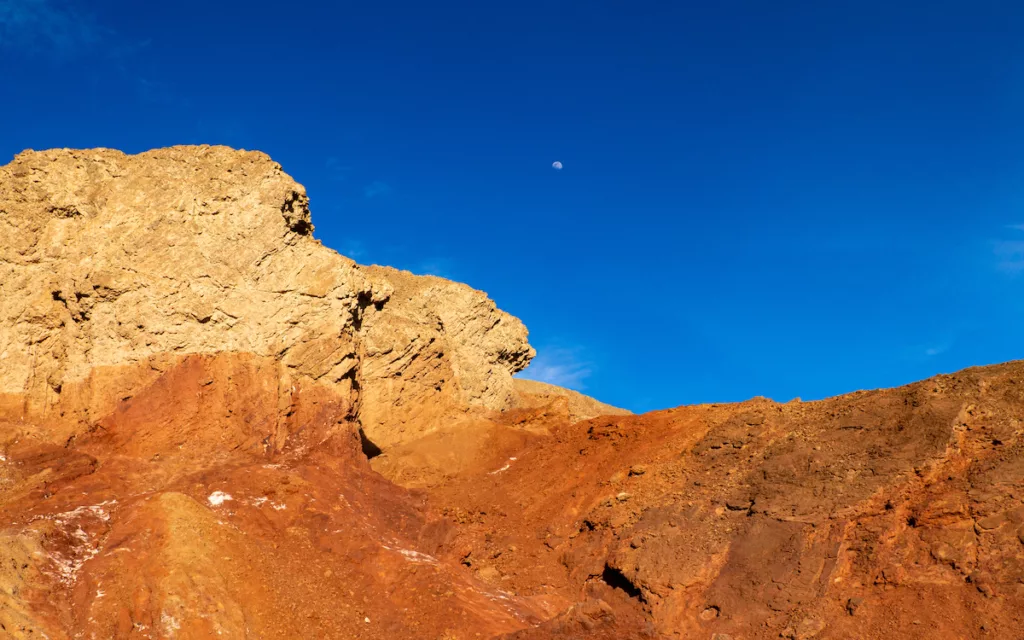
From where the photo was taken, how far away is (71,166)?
21984 mm

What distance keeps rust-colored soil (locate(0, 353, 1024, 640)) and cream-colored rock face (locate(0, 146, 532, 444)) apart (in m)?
1.12

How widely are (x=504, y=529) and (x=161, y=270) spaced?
13.0 metres

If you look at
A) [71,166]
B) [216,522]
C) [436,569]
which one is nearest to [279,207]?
[71,166]

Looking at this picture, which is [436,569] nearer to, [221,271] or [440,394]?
[221,271]

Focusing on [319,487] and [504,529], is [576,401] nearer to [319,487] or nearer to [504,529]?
[504,529]

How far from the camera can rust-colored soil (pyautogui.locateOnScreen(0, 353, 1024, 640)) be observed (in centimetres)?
1528

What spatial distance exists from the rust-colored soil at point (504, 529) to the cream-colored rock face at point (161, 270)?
1.12 m

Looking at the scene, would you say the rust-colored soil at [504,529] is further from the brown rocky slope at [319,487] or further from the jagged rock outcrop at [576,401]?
the jagged rock outcrop at [576,401]

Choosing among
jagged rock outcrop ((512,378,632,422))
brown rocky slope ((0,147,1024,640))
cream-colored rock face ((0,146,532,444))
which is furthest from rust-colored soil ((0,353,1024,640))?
jagged rock outcrop ((512,378,632,422))

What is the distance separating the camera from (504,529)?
24.5m

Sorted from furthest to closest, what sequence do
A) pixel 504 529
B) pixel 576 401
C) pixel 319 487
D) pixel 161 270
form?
pixel 576 401 < pixel 504 529 < pixel 161 270 < pixel 319 487

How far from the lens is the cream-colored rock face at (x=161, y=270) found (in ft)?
66.9

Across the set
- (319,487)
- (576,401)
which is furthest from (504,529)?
(576,401)

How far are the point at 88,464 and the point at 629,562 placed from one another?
14.1m
